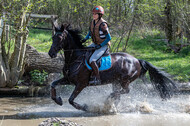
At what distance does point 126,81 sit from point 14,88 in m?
3.68

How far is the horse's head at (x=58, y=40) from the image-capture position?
19.9 ft

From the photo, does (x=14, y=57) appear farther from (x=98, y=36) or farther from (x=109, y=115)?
(x=109, y=115)

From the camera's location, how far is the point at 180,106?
7188mm

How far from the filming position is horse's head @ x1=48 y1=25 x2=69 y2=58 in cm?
606

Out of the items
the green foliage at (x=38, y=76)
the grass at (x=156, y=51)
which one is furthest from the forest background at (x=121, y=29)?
the green foliage at (x=38, y=76)

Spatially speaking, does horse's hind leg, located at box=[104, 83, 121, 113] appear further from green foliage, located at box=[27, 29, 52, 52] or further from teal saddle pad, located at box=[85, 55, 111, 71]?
green foliage, located at box=[27, 29, 52, 52]

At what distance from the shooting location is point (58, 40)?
20.3ft

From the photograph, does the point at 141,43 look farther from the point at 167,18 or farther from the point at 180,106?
the point at 180,106

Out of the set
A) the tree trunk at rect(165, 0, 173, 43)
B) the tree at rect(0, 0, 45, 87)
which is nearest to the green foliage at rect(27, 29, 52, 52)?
the tree at rect(0, 0, 45, 87)

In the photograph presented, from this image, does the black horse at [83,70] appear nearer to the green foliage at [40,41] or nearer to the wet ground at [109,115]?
the wet ground at [109,115]

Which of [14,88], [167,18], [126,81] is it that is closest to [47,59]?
[14,88]

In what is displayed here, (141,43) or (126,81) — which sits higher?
(126,81)

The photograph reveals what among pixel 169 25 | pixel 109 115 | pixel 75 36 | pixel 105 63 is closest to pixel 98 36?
pixel 75 36

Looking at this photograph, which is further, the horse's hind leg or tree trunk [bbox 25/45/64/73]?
tree trunk [bbox 25/45/64/73]
